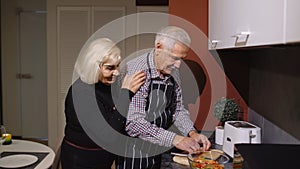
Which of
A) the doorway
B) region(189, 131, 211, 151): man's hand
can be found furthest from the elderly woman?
the doorway

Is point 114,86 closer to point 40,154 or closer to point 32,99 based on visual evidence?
point 40,154

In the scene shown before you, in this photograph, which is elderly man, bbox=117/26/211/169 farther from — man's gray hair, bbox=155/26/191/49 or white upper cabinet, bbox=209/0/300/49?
white upper cabinet, bbox=209/0/300/49

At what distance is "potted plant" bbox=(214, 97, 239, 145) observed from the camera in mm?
1929

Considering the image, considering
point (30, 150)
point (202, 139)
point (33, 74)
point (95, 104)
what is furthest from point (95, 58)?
point (33, 74)

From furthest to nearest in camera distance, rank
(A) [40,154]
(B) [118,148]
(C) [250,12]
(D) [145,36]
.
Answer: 1. (D) [145,36]
2. (A) [40,154]
3. (B) [118,148]
4. (C) [250,12]

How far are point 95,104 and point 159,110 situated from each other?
1.25 ft

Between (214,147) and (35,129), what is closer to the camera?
(214,147)

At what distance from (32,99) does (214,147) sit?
3.91 meters

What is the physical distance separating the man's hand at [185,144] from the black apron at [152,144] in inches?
7.9

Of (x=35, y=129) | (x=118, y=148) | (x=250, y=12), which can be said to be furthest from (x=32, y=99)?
(x=250, y=12)

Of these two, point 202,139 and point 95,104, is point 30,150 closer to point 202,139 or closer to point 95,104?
point 95,104

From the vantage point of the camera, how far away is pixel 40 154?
239 centimetres

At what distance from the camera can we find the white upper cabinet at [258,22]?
68cm

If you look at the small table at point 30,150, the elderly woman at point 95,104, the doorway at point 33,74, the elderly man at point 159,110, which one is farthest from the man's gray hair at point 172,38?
the doorway at point 33,74
